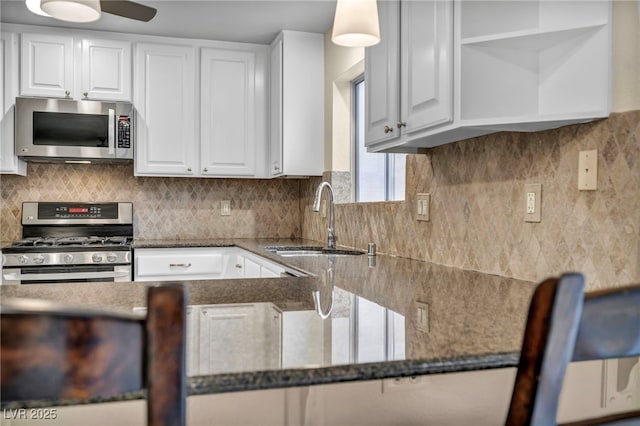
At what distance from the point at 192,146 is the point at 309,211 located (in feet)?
3.25

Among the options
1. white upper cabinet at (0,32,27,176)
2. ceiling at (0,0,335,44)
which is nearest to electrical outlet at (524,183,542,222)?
ceiling at (0,0,335,44)

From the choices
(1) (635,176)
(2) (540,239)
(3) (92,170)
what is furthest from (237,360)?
(3) (92,170)

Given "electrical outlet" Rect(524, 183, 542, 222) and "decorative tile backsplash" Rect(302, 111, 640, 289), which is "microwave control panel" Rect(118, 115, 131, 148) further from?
"electrical outlet" Rect(524, 183, 542, 222)

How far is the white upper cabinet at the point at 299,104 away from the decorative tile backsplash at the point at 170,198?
2.06ft

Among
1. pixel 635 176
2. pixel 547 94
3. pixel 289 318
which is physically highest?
pixel 547 94

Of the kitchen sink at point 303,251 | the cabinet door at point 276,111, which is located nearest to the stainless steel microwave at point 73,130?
the cabinet door at point 276,111

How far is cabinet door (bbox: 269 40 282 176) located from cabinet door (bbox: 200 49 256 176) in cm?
15

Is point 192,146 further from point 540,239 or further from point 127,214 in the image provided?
point 540,239

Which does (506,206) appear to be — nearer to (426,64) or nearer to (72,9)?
(426,64)

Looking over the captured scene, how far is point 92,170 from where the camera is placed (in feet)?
13.0

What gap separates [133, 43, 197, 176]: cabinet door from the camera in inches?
148

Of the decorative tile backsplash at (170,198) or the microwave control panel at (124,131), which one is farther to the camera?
the decorative tile backsplash at (170,198)

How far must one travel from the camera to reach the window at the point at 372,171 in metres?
3.02

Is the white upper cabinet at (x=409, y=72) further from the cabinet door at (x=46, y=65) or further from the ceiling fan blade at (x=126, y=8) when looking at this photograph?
the cabinet door at (x=46, y=65)
